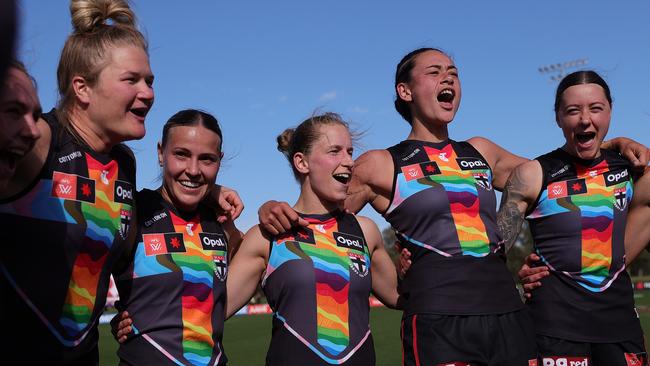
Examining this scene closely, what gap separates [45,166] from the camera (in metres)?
3.08

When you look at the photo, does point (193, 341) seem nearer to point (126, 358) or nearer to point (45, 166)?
point (126, 358)

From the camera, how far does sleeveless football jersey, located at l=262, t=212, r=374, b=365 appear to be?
396 cm

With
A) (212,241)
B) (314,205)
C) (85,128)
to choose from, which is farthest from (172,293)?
(314,205)

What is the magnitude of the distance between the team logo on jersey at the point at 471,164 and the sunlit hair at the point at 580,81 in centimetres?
101

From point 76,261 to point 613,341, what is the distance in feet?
12.1

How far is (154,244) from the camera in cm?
392

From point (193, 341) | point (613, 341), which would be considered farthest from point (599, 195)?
point (193, 341)

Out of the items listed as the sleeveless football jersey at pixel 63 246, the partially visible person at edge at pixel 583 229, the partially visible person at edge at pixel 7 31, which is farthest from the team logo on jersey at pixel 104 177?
the partially visible person at edge at pixel 583 229

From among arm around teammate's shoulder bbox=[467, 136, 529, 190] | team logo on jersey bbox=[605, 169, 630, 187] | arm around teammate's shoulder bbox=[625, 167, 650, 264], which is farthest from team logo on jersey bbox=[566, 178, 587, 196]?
arm around teammate's shoulder bbox=[625, 167, 650, 264]

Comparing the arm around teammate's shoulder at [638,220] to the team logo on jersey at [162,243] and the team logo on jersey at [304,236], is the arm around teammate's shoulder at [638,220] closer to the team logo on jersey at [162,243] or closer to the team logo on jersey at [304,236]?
the team logo on jersey at [304,236]

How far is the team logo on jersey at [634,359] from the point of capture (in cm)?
471

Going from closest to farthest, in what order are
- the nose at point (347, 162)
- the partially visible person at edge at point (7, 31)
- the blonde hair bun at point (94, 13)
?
1. the partially visible person at edge at point (7, 31)
2. the blonde hair bun at point (94, 13)
3. the nose at point (347, 162)

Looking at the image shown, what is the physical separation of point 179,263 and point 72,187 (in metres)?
0.90

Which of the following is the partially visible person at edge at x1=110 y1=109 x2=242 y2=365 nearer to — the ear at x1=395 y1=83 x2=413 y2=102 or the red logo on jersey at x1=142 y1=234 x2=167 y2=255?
the red logo on jersey at x1=142 y1=234 x2=167 y2=255
